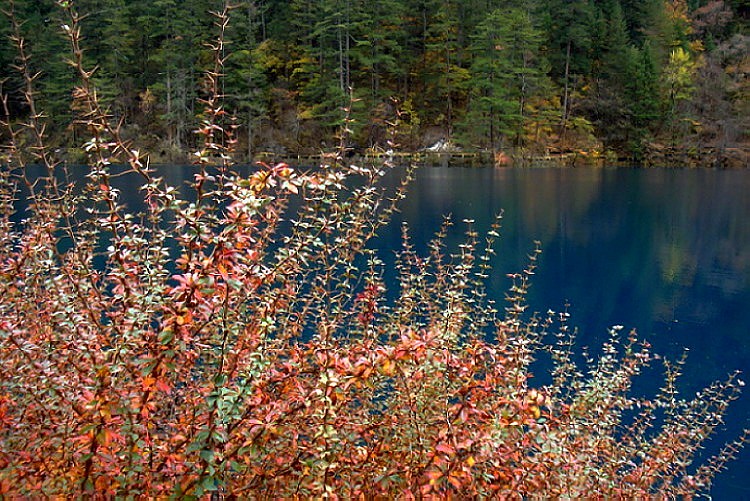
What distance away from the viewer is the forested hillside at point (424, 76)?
45938mm

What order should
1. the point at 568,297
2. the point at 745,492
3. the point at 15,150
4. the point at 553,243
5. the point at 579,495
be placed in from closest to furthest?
the point at 15,150 < the point at 579,495 < the point at 745,492 < the point at 568,297 < the point at 553,243

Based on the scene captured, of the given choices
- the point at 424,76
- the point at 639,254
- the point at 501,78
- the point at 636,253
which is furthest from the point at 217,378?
the point at 424,76

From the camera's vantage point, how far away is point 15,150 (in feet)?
9.37

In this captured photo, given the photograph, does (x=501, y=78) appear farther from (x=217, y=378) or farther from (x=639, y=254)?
(x=217, y=378)

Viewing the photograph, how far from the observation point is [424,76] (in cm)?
5059

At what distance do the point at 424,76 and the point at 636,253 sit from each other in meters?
36.2

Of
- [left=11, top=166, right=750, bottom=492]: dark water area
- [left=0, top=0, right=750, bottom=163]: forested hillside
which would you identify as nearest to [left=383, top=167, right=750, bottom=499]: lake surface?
[left=11, top=166, right=750, bottom=492]: dark water area

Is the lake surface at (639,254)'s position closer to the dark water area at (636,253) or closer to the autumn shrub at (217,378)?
the dark water area at (636,253)

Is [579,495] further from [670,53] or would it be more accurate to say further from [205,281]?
[670,53]

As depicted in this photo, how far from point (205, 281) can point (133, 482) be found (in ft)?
3.52

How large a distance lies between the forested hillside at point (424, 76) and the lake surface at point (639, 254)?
13811 millimetres

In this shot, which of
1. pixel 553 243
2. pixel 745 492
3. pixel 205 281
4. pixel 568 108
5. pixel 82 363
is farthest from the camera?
pixel 568 108

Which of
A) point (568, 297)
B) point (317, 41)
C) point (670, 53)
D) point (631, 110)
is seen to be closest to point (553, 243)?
point (568, 297)

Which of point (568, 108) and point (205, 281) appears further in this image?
point (568, 108)
